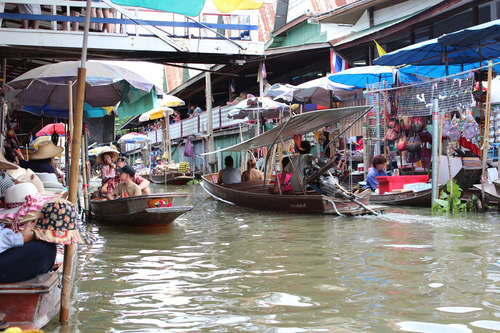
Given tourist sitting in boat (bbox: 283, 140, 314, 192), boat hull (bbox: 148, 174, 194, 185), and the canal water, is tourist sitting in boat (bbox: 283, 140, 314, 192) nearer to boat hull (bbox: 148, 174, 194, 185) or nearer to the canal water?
the canal water

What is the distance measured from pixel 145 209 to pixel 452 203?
18.2ft

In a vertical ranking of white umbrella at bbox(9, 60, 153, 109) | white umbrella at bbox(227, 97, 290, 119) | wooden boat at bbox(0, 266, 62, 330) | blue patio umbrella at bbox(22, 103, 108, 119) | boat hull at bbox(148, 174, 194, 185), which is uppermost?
white umbrella at bbox(227, 97, 290, 119)

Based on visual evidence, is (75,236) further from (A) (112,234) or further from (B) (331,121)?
(B) (331,121)

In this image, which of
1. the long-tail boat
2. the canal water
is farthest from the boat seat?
the long-tail boat

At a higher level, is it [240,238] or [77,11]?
[77,11]

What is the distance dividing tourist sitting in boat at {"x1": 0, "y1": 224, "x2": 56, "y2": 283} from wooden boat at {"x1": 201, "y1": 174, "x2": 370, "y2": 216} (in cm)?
664

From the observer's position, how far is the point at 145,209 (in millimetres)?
8156

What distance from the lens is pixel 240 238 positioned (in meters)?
7.60

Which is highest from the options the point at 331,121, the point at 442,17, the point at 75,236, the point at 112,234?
the point at 442,17

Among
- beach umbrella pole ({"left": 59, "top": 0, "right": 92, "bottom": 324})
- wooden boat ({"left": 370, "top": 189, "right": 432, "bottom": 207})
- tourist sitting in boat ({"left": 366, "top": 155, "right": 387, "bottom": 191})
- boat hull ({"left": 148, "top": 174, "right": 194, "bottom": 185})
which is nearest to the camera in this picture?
beach umbrella pole ({"left": 59, "top": 0, "right": 92, "bottom": 324})

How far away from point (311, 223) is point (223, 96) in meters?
19.9

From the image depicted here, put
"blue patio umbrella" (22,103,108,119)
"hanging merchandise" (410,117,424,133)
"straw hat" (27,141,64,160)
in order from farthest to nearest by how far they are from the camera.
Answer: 1. "hanging merchandise" (410,117,424,133)
2. "blue patio umbrella" (22,103,108,119)
3. "straw hat" (27,141,64,160)

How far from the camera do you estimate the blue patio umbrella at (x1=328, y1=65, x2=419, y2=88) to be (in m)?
12.7

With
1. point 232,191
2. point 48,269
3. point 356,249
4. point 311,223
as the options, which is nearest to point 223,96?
point 232,191
